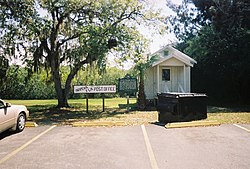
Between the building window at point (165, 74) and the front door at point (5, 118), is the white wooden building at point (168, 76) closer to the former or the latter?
the building window at point (165, 74)

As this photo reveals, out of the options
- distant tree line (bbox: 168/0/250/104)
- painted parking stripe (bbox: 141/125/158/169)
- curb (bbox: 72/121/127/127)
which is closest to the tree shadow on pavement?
curb (bbox: 72/121/127/127)

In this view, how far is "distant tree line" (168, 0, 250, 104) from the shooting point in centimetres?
1861

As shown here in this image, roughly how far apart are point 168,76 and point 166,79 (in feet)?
0.95

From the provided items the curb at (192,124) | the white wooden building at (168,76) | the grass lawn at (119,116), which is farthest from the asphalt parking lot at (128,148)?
the white wooden building at (168,76)

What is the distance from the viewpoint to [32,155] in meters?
6.34

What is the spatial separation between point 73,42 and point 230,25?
11.2m

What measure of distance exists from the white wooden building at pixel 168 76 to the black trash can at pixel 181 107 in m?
7.61

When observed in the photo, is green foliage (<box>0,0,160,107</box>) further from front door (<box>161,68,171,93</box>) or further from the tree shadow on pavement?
front door (<box>161,68,171,93</box>)

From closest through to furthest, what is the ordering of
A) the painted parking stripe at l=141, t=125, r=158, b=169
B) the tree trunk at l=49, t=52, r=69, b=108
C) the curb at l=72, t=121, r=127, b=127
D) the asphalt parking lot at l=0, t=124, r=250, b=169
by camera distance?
the painted parking stripe at l=141, t=125, r=158, b=169 → the asphalt parking lot at l=0, t=124, r=250, b=169 → the curb at l=72, t=121, r=127, b=127 → the tree trunk at l=49, t=52, r=69, b=108

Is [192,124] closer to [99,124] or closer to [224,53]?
[99,124]

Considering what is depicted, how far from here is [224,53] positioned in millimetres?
20125

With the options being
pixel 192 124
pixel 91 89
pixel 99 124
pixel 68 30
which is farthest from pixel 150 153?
pixel 68 30

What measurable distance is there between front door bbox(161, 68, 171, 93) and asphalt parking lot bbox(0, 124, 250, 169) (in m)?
9.85

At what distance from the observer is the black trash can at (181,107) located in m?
10.6
